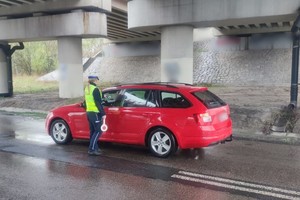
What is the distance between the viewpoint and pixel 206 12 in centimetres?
1297

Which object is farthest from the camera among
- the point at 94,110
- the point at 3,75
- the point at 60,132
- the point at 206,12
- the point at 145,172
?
the point at 3,75

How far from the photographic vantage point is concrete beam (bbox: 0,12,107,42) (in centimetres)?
1708

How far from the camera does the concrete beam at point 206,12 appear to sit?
11.8 metres

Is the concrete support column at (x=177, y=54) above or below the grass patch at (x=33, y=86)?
above

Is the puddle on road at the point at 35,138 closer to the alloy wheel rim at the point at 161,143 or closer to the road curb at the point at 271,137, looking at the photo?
the alloy wheel rim at the point at 161,143

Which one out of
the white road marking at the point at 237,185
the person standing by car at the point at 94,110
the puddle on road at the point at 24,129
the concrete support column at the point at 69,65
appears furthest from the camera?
the concrete support column at the point at 69,65

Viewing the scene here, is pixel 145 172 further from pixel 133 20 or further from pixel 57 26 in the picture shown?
pixel 57 26

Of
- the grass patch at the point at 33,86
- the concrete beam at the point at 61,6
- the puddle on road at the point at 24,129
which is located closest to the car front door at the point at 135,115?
the puddle on road at the point at 24,129

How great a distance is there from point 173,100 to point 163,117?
413mm

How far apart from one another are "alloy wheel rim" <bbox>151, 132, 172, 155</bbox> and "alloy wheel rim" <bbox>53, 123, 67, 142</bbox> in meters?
2.43

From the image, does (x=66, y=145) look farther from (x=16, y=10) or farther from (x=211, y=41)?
(x=211, y=41)

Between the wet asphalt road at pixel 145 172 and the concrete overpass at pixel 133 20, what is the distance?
20.0 feet

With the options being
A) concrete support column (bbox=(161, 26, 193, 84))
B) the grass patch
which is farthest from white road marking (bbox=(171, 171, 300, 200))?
the grass patch

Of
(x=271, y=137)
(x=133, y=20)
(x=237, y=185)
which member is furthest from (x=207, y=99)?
(x=133, y=20)
